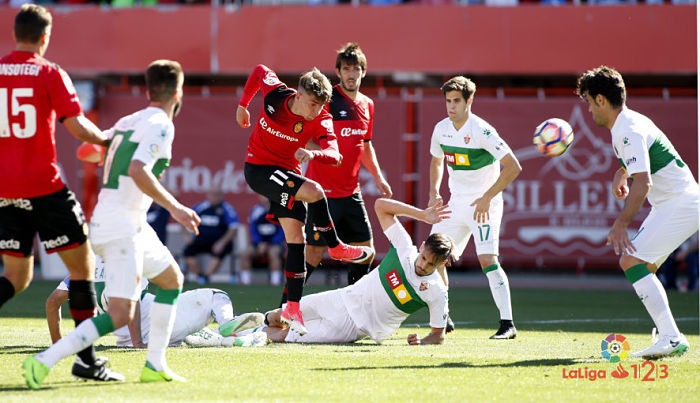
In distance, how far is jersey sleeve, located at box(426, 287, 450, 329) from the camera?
314 inches

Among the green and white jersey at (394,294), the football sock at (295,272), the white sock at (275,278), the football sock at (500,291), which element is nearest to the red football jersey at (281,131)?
the football sock at (295,272)

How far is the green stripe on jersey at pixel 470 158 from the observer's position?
365 inches

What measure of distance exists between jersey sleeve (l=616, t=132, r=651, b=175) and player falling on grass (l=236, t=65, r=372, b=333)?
249 cm

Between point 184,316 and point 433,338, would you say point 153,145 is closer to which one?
point 184,316

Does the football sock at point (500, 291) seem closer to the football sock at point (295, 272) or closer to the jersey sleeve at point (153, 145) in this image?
the football sock at point (295, 272)

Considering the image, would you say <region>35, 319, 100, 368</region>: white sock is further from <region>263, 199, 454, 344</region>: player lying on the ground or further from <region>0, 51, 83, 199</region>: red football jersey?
<region>263, 199, 454, 344</region>: player lying on the ground

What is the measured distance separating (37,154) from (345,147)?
4437 mm

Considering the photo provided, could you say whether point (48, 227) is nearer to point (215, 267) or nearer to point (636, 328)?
point (636, 328)

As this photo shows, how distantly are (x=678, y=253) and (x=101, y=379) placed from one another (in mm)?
12677

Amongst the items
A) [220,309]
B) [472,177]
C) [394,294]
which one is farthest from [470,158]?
[220,309]

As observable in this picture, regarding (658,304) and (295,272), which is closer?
(658,304)

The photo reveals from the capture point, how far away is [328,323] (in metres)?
8.34

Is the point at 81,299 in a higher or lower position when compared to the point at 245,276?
higher

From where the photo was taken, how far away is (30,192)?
19.6 feet
